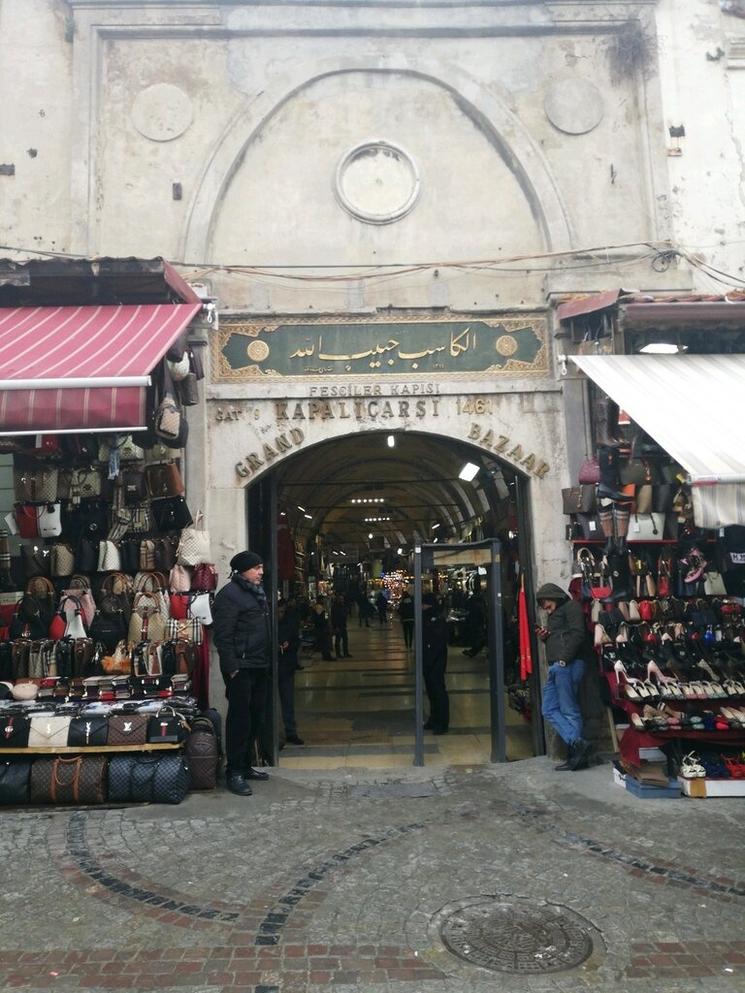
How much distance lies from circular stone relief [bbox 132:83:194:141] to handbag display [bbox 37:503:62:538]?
12.8 ft

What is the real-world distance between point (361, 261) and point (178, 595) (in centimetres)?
374

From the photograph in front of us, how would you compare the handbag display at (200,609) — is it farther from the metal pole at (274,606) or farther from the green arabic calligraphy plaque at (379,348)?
the green arabic calligraphy plaque at (379,348)

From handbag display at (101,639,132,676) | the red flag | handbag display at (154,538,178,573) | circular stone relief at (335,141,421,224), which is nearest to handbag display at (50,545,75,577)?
handbag display at (154,538,178,573)

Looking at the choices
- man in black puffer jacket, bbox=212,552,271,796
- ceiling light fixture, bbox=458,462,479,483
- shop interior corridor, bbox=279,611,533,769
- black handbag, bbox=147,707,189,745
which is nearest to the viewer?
black handbag, bbox=147,707,189,745

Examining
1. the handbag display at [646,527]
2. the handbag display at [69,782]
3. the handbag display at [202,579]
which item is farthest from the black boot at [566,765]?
the handbag display at [69,782]

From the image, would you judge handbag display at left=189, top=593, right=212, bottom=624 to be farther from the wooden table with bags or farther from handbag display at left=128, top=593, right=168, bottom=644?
the wooden table with bags

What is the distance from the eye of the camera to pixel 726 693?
234 inches

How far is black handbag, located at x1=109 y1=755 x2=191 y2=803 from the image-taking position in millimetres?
5523

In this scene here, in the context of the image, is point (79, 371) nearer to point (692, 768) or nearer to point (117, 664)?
point (117, 664)

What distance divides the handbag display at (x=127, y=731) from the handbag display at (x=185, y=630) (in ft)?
3.10

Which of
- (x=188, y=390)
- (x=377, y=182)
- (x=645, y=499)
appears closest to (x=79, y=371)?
(x=188, y=390)

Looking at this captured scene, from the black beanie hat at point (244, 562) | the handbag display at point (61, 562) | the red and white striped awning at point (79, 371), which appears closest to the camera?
the red and white striped awning at point (79, 371)

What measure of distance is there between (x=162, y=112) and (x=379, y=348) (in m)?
3.33

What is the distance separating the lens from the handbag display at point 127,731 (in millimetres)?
5691
